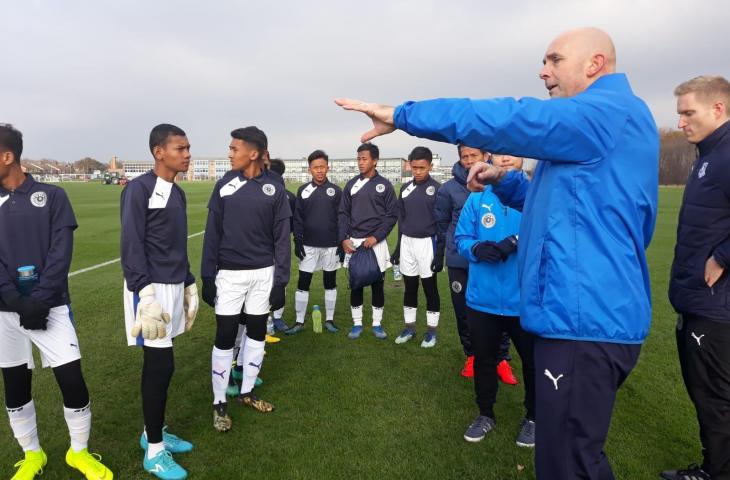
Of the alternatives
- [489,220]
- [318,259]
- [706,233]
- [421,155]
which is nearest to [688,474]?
[706,233]

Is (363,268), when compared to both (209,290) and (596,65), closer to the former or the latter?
(209,290)

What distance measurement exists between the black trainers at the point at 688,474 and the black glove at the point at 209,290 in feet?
12.5

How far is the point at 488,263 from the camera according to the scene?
3.55 metres

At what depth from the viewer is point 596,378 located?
6.14 ft

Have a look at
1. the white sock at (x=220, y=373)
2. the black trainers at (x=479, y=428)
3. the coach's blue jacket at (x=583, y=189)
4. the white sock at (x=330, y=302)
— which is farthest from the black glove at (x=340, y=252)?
the coach's blue jacket at (x=583, y=189)

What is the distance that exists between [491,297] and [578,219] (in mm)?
1758

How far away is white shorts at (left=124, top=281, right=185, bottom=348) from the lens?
126 inches

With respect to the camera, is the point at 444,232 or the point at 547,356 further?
the point at 444,232

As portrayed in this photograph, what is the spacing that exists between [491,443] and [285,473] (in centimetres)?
167

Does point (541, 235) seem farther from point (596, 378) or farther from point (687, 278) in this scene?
point (687, 278)

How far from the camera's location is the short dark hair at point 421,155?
6141mm

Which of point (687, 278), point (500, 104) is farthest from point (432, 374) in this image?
point (500, 104)

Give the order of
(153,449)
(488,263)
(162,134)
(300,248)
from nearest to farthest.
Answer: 1. (153,449)
2. (162,134)
3. (488,263)
4. (300,248)

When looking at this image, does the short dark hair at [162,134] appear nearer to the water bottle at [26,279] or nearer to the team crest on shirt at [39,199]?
the team crest on shirt at [39,199]
